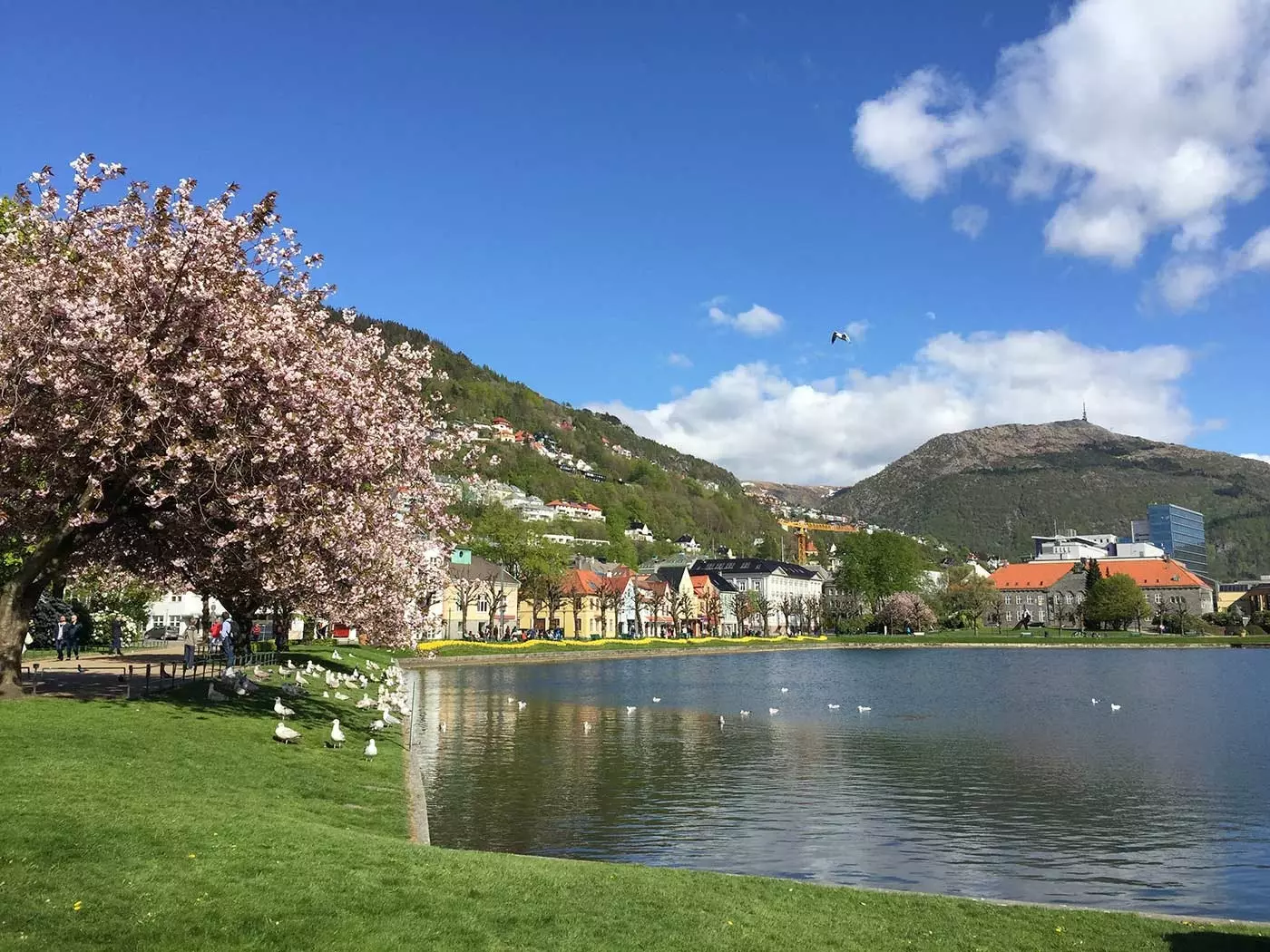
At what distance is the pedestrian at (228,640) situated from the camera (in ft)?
125

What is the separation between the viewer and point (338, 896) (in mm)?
12344

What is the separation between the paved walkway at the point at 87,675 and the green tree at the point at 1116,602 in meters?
165

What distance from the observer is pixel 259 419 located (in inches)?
920

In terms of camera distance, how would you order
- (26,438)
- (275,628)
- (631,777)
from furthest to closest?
(275,628) < (631,777) < (26,438)

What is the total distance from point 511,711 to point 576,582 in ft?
315

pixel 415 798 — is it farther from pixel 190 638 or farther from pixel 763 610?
pixel 763 610

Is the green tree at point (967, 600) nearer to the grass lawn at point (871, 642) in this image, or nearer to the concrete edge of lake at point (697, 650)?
the grass lawn at point (871, 642)

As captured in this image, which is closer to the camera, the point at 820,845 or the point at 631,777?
the point at 820,845

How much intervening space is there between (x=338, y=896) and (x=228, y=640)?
32115 millimetres

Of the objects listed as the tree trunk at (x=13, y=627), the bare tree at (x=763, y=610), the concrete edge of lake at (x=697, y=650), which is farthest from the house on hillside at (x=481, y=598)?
the tree trunk at (x=13, y=627)

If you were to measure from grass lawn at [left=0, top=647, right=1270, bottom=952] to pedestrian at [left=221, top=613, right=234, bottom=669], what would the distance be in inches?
749

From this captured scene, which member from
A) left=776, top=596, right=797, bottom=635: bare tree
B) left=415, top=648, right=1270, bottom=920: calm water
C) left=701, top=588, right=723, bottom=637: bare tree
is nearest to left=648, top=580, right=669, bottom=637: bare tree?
left=701, top=588, right=723, bottom=637: bare tree

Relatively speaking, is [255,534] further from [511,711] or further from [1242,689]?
[1242,689]

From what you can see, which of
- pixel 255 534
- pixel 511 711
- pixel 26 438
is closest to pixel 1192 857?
pixel 255 534
